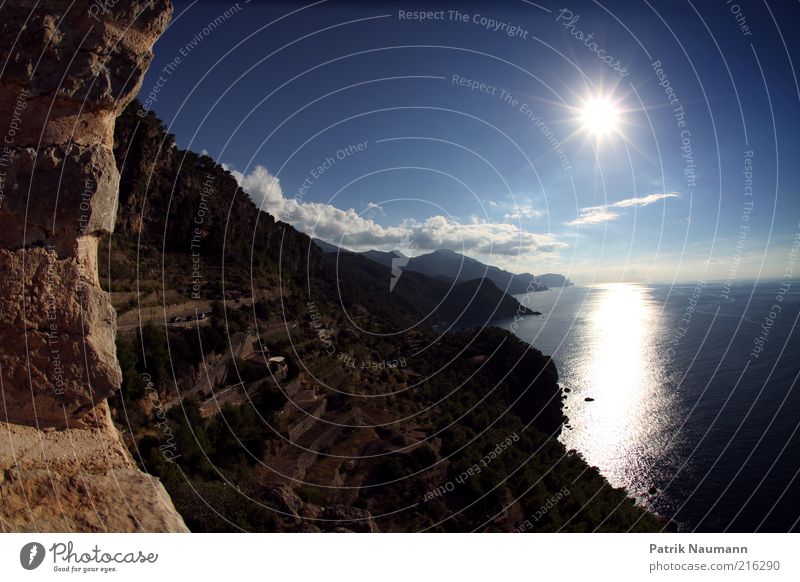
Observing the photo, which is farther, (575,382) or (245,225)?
(575,382)

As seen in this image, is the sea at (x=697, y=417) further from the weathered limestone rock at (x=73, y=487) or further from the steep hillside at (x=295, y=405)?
the weathered limestone rock at (x=73, y=487)

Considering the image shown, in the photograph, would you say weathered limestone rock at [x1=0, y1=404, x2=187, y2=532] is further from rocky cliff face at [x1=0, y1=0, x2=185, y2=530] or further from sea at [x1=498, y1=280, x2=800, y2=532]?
sea at [x1=498, y1=280, x2=800, y2=532]

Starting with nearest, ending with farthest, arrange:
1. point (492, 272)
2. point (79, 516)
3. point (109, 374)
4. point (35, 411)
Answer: point (79, 516) → point (35, 411) → point (109, 374) → point (492, 272)
